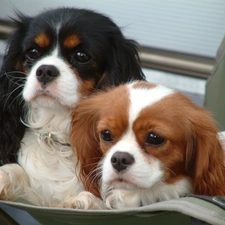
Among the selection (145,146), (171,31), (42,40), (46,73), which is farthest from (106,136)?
(171,31)

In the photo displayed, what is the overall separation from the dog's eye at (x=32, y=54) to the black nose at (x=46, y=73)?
10 cm

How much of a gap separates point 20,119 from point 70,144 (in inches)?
5.9

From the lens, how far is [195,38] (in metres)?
2.42

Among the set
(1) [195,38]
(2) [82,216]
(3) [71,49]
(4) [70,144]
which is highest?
(3) [71,49]

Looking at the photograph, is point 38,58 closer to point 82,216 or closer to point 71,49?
point 71,49

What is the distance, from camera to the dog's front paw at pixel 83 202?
4.13 ft

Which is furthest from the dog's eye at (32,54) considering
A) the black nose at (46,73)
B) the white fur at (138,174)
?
the white fur at (138,174)

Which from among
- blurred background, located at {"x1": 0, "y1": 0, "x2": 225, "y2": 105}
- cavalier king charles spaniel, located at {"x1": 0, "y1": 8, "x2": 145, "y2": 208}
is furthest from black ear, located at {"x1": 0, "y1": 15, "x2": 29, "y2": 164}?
blurred background, located at {"x1": 0, "y1": 0, "x2": 225, "y2": 105}

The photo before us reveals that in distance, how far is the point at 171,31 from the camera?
2445mm

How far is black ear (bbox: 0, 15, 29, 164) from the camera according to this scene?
4.70 feet

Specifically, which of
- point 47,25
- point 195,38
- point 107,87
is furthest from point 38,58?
point 195,38

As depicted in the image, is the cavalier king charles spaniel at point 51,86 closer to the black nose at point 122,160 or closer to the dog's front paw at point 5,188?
the dog's front paw at point 5,188

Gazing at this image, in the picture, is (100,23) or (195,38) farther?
(195,38)

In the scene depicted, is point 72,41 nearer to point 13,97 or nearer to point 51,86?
point 51,86
